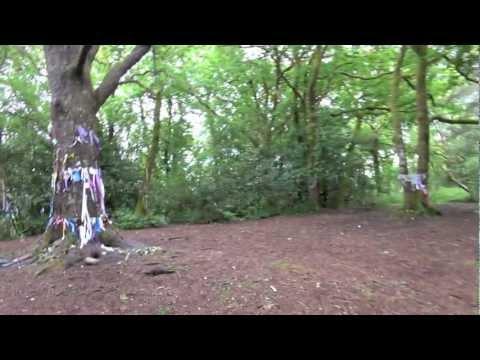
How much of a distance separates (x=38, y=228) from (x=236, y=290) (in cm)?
873

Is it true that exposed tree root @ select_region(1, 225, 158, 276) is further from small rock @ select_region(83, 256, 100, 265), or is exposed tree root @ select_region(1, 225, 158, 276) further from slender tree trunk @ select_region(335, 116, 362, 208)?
slender tree trunk @ select_region(335, 116, 362, 208)

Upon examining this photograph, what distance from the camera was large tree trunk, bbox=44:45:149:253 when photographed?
5.97 metres

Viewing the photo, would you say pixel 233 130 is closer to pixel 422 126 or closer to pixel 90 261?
pixel 422 126

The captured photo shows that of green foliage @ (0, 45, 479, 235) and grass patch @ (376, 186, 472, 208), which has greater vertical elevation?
green foliage @ (0, 45, 479, 235)

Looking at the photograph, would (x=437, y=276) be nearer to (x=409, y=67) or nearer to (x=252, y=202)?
(x=252, y=202)

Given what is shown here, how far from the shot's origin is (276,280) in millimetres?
4719

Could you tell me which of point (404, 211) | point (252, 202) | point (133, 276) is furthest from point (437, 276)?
point (252, 202)

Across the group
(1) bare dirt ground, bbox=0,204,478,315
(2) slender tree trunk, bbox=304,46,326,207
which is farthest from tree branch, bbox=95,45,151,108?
(2) slender tree trunk, bbox=304,46,326,207

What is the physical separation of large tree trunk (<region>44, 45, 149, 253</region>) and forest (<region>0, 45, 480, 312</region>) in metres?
3.95

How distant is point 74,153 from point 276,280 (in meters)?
3.78

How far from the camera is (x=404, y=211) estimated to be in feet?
33.5

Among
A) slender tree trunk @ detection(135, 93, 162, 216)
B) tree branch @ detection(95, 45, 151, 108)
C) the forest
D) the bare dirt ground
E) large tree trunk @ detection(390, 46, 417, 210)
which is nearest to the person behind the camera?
the bare dirt ground

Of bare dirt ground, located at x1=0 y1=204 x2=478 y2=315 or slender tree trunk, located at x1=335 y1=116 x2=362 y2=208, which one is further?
slender tree trunk, located at x1=335 y1=116 x2=362 y2=208

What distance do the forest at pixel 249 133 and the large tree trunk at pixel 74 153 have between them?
155 inches
